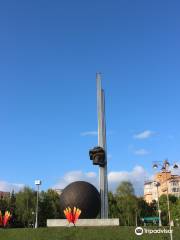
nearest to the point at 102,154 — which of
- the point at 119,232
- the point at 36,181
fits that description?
the point at 119,232

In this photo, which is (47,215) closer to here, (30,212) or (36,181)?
(30,212)

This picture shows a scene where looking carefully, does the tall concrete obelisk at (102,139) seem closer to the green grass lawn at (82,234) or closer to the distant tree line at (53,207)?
the green grass lawn at (82,234)

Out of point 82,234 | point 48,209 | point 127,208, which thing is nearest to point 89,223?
point 82,234

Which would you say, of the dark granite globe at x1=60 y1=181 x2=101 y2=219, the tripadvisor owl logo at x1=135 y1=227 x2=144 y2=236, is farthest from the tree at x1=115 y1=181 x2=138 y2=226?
the tripadvisor owl logo at x1=135 y1=227 x2=144 y2=236

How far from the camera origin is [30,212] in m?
69.2

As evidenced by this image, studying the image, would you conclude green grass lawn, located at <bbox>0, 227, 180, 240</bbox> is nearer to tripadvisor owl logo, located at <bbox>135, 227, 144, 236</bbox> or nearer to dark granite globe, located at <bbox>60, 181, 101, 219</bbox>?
tripadvisor owl logo, located at <bbox>135, 227, 144, 236</bbox>

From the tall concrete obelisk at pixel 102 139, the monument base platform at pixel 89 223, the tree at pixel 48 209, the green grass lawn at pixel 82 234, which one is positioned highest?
the tall concrete obelisk at pixel 102 139

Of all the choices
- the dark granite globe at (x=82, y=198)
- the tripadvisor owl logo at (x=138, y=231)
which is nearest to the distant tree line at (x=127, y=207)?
the dark granite globe at (x=82, y=198)

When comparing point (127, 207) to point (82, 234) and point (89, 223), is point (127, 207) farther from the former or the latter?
point (82, 234)

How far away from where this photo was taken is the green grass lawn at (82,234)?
27.4m

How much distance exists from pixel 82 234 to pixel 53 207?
43.9m

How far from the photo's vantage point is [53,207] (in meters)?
71.1

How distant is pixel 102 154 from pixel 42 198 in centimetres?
3881

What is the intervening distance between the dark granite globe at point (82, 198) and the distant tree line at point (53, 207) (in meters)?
33.8
